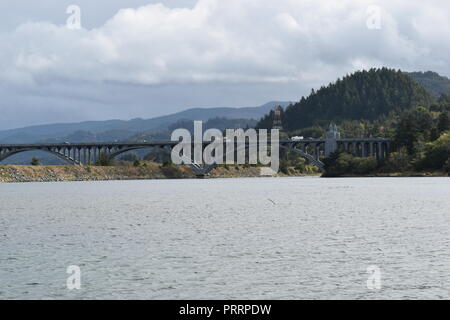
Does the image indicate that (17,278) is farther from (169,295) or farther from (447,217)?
(447,217)

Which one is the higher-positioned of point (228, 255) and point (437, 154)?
point (437, 154)

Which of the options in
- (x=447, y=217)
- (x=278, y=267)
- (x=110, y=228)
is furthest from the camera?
(x=447, y=217)

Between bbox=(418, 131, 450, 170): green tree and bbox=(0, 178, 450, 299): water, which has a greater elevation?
bbox=(418, 131, 450, 170): green tree

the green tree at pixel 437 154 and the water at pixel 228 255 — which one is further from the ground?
the green tree at pixel 437 154

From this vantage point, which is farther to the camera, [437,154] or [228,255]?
[437,154]

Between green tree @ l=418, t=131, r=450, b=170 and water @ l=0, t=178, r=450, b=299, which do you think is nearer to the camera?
water @ l=0, t=178, r=450, b=299

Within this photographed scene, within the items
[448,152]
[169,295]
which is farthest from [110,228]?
[448,152]

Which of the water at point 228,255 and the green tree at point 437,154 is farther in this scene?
the green tree at point 437,154
